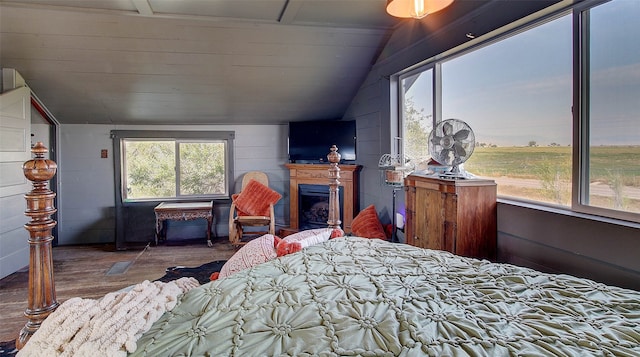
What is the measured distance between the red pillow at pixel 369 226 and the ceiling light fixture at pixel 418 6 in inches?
98.4

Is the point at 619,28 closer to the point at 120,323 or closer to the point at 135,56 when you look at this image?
the point at 120,323

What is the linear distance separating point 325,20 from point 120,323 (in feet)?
11.0

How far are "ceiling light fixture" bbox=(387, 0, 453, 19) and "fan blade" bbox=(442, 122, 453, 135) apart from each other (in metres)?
1.15

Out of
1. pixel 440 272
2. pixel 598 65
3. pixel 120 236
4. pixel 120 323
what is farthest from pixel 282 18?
pixel 120 236

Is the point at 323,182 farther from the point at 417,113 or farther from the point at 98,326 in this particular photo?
the point at 98,326

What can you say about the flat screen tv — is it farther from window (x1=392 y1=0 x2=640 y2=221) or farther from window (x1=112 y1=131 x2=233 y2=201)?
window (x1=392 y1=0 x2=640 y2=221)

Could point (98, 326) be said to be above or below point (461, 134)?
below

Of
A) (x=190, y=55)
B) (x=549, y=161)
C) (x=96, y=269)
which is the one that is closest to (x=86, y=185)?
(x=96, y=269)

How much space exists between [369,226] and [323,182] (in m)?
1.32

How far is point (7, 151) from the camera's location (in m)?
3.80

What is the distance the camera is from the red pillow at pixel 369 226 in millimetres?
3887

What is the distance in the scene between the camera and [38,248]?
48.9 inches

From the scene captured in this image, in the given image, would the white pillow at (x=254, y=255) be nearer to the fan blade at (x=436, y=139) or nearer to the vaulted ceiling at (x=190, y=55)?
the fan blade at (x=436, y=139)

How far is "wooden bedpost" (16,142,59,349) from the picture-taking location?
1.22 meters
